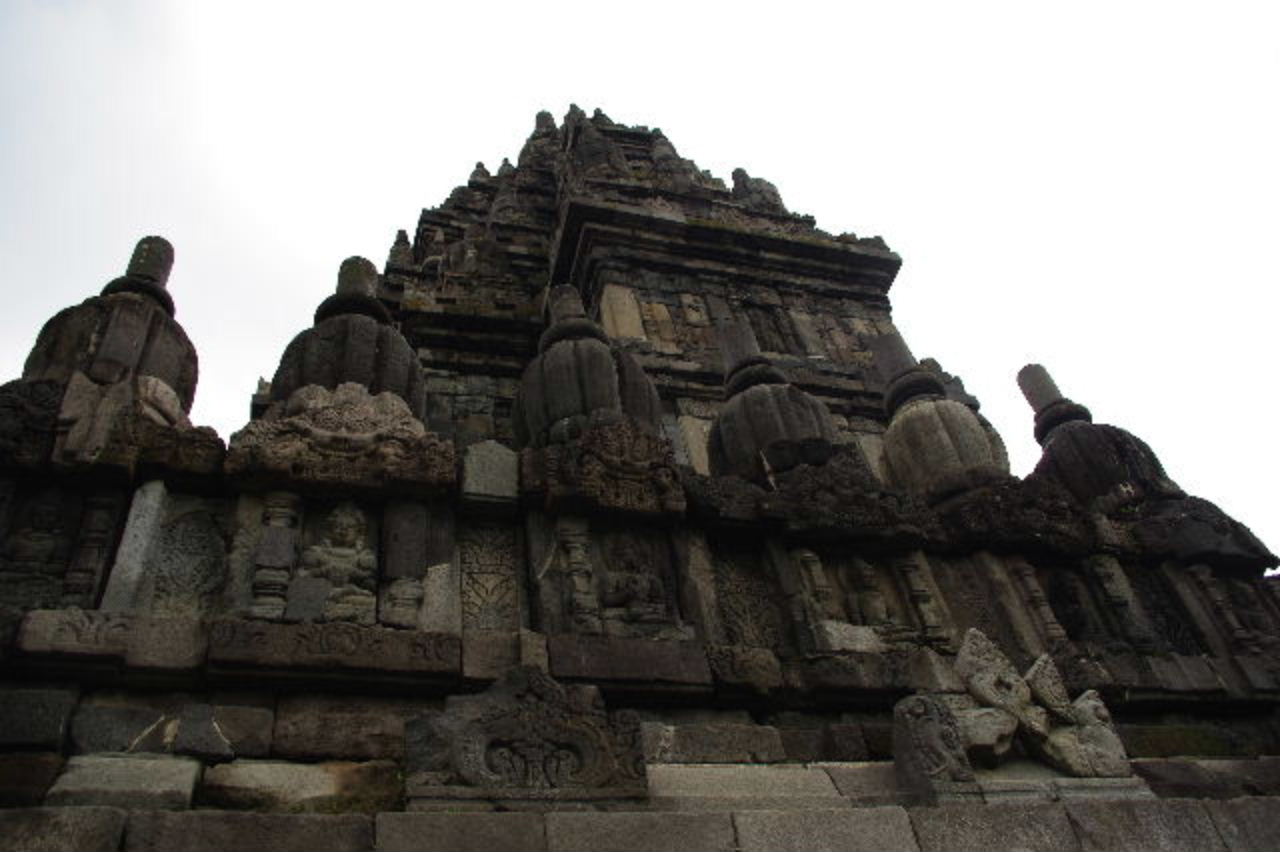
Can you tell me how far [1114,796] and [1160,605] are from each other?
2.63 metres

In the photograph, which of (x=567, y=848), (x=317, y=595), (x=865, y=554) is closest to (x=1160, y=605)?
(x=865, y=554)

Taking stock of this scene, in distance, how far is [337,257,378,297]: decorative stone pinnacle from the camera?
22.9 ft

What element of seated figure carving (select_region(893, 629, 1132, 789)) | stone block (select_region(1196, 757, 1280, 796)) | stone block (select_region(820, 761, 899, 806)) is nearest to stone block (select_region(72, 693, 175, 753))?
stone block (select_region(820, 761, 899, 806))

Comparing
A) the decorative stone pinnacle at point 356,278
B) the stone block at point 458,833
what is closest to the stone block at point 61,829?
the stone block at point 458,833

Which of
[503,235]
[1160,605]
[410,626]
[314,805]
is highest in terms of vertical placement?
[503,235]

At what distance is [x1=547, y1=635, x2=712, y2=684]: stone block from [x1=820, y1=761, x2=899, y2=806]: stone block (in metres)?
0.78

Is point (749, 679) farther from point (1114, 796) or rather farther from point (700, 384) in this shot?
point (700, 384)

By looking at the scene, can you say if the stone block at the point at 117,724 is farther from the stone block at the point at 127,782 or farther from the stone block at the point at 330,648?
the stone block at the point at 330,648

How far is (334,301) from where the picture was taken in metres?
6.86

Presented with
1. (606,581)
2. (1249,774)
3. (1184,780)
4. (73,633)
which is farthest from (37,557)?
(1249,774)

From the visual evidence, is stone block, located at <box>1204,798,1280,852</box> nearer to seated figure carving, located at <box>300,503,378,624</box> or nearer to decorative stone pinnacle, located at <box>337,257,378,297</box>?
seated figure carving, located at <box>300,503,378,624</box>

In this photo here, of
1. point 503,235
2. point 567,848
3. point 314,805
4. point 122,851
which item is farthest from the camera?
point 503,235

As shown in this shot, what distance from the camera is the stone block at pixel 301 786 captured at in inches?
154

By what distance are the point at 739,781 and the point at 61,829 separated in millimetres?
2727
